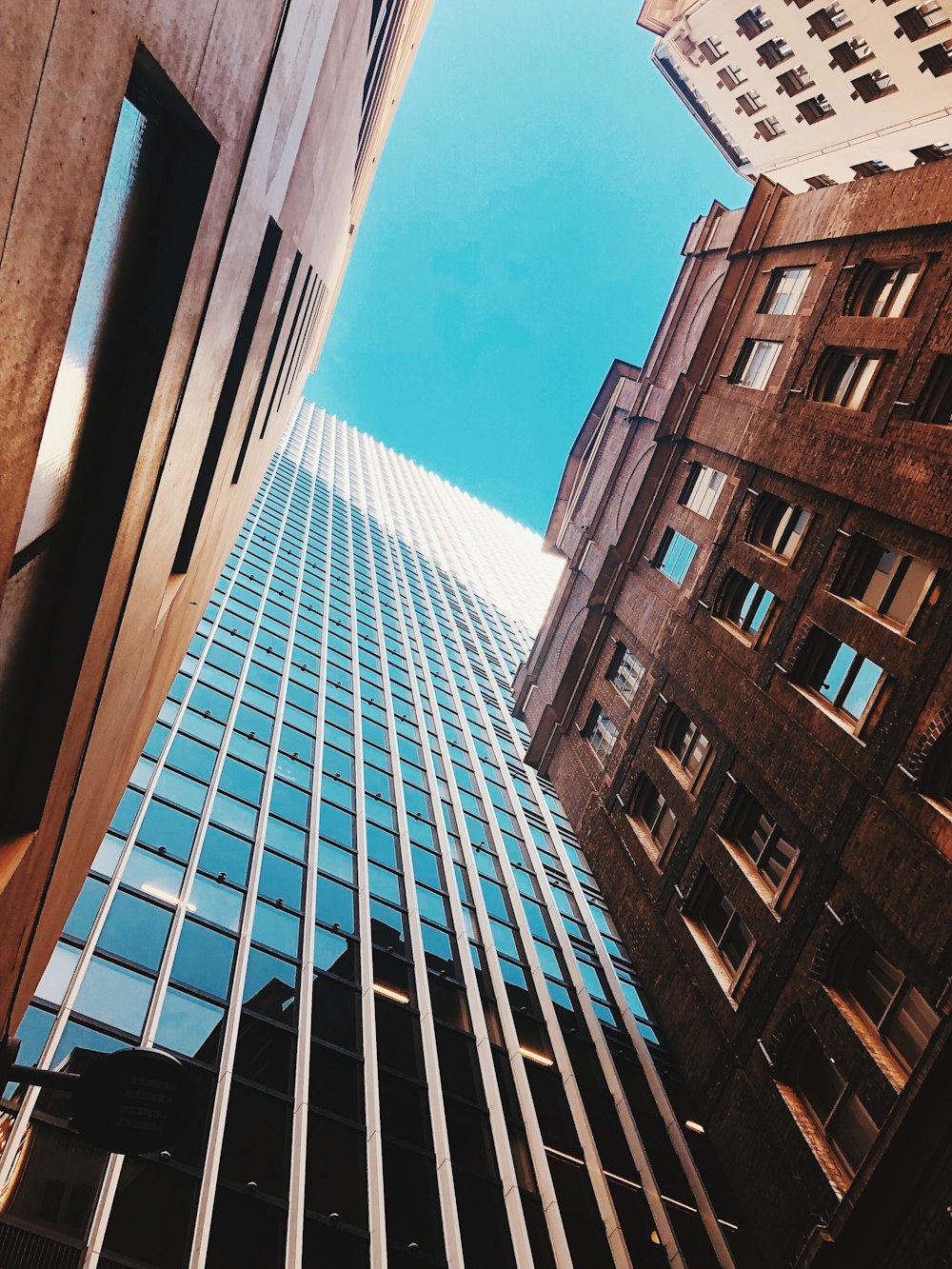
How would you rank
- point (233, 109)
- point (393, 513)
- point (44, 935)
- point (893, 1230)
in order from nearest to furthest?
point (233, 109) < point (44, 935) < point (893, 1230) < point (393, 513)

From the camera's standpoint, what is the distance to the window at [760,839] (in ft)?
53.2

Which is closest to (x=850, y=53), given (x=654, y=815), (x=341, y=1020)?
(x=654, y=815)

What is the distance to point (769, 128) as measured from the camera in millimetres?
42531

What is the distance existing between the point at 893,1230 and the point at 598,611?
18164 millimetres

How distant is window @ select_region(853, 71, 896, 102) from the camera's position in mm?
33728

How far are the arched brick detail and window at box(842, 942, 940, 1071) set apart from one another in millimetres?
3003

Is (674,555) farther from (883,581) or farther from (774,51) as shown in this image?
(774,51)

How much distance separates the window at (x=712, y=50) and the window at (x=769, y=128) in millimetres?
3761

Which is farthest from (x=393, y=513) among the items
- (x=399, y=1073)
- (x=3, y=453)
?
(x=3, y=453)

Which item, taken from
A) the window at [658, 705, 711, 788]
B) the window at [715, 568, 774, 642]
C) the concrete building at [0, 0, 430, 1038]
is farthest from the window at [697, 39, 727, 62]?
the concrete building at [0, 0, 430, 1038]

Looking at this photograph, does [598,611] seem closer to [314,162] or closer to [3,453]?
[314,162]

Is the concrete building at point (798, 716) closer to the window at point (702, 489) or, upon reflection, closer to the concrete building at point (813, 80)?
the window at point (702, 489)

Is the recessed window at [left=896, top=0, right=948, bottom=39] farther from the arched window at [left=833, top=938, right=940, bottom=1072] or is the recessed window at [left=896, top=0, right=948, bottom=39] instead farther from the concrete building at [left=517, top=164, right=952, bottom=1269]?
the arched window at [left=833, top=938, right=940, bottom=1072]

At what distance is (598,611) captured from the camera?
1064 inches
